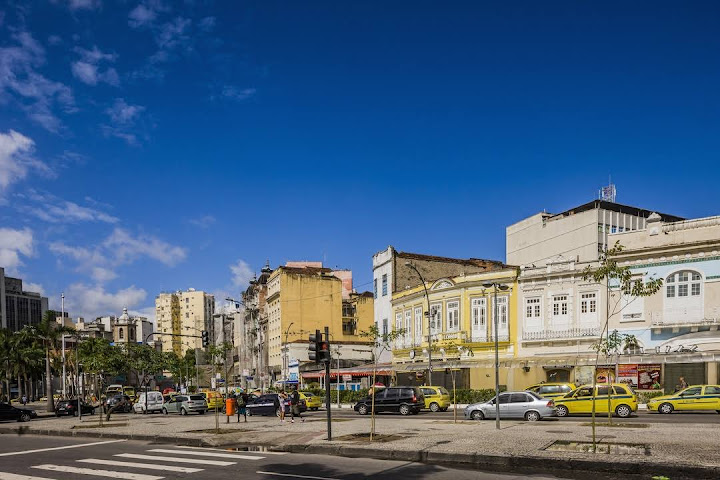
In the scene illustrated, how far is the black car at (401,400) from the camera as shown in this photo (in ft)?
115

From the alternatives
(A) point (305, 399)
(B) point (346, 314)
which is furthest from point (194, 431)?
(B) point (346, 314)

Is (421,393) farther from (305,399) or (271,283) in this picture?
(271,283)

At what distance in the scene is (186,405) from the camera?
4219 cm

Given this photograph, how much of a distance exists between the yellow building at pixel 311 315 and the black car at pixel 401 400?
1542 inches

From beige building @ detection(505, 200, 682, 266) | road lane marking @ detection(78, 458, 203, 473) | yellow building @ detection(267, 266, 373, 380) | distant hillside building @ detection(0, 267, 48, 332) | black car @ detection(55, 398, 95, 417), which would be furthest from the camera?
distant hillside building @ detection(0, 267, 48, 332)

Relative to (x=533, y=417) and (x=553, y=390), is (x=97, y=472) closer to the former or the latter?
(x=533, y=417)

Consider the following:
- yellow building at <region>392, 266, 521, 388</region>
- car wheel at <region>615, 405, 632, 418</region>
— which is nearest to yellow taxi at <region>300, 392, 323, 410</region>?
yellow building at <region>392, 266, 521, 388</region>

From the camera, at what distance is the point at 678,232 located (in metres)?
39.6

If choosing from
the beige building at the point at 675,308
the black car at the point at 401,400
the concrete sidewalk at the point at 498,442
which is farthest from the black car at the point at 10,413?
the beige building at the point at 675,308

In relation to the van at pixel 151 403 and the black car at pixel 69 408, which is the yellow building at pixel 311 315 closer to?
the van at pixel 151 403

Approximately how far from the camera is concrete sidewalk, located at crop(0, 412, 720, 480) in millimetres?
13891

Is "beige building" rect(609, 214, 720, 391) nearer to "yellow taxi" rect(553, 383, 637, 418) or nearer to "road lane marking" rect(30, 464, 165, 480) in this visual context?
"yellow taxi" rect(553, 383, 637, 418)

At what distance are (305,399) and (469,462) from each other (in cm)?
2814

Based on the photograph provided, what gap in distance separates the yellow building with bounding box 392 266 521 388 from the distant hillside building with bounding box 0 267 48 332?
108809mm
